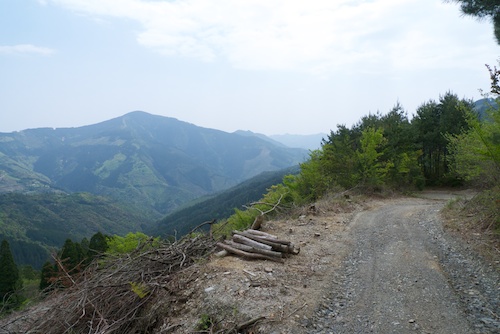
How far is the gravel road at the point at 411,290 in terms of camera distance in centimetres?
466

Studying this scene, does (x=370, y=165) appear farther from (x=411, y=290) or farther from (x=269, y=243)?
(x=411, y=290)

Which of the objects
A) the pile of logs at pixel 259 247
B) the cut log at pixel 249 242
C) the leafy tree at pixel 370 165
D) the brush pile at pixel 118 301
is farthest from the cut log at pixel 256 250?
the leafy tree at pixel 370 165

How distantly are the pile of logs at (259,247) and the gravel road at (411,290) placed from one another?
1299 millimetres

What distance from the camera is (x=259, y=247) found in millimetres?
7473

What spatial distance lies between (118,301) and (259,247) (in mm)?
3143

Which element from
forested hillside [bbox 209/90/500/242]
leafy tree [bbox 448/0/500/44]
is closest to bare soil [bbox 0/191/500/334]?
leafy tree [bbox 448/0/500/44]

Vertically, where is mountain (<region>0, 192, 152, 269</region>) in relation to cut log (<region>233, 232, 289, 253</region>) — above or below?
below

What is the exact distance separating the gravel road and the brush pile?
2.91 m

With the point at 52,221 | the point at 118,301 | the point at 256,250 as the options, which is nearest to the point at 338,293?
the point at 256,250

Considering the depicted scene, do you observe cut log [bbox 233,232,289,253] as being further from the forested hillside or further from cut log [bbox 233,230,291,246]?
the forested hillside

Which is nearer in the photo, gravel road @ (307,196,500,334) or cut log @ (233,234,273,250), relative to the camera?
gravel road @ (307,196,500,334)

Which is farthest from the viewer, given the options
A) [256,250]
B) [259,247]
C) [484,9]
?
[259,247]

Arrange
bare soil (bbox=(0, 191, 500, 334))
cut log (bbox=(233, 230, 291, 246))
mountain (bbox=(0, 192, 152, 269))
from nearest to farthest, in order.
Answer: bare soil (bbox=(0, 191, 500, 334))
cut log (bbox=(233, 230, 291, 246))
mountain (bbox=(0, 192, 152, 269))

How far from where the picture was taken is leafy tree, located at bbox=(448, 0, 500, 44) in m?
6.40
